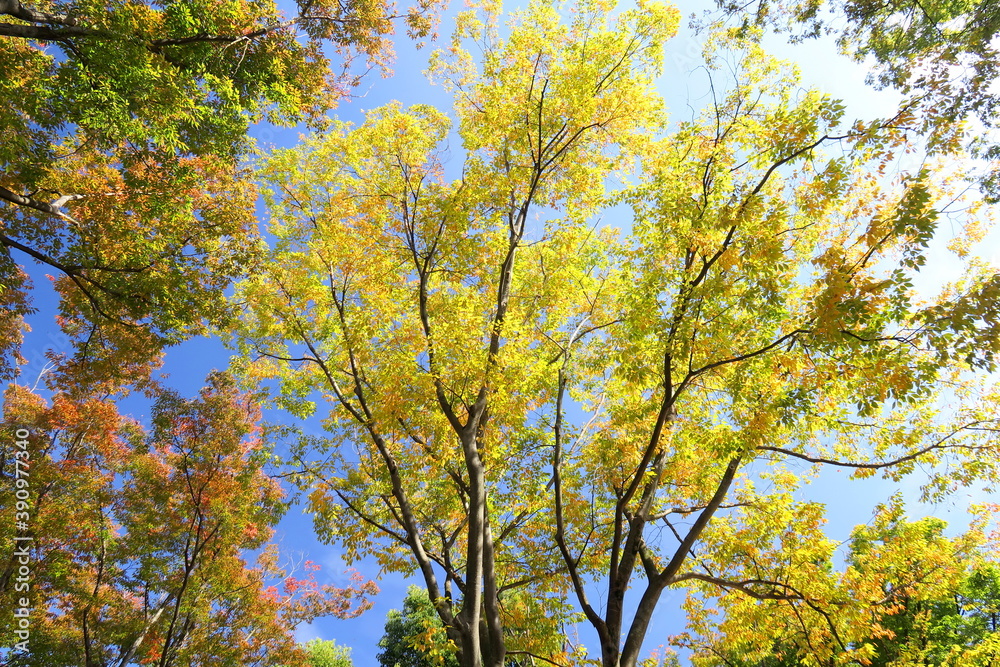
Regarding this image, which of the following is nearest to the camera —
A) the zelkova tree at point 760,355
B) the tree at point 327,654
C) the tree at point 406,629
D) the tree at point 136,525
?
the zelkova tree at point 760,355

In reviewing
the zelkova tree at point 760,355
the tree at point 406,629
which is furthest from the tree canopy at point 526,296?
the tree at point 406,629

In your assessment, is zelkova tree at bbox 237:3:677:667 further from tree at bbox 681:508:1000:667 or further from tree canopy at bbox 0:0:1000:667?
tree at bbox 681:508:1000:667

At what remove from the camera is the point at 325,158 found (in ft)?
30.9

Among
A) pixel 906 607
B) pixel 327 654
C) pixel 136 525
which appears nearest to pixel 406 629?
pixel 327 654

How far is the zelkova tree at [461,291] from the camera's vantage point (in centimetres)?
725

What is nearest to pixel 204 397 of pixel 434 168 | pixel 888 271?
pixel 434 168

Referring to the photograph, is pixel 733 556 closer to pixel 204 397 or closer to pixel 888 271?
pixel 888 271

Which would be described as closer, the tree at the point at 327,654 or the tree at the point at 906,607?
the tree at the point at 906,607

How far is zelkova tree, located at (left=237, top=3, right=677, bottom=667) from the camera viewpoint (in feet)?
23.8

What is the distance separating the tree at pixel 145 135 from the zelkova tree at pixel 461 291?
3.69 feet

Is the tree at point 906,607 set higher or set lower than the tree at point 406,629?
lower

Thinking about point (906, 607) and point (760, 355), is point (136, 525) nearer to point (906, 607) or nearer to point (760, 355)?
point (760, 355)

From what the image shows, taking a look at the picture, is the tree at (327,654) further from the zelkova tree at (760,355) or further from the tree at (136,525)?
the zelkova tree at (760,355)

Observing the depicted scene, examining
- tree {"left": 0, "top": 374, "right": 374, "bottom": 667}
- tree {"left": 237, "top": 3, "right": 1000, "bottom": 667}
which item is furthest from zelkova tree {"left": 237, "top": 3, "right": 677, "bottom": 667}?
tree {"left": 0, "top": 374, "right": 374, "bottom": 667}
